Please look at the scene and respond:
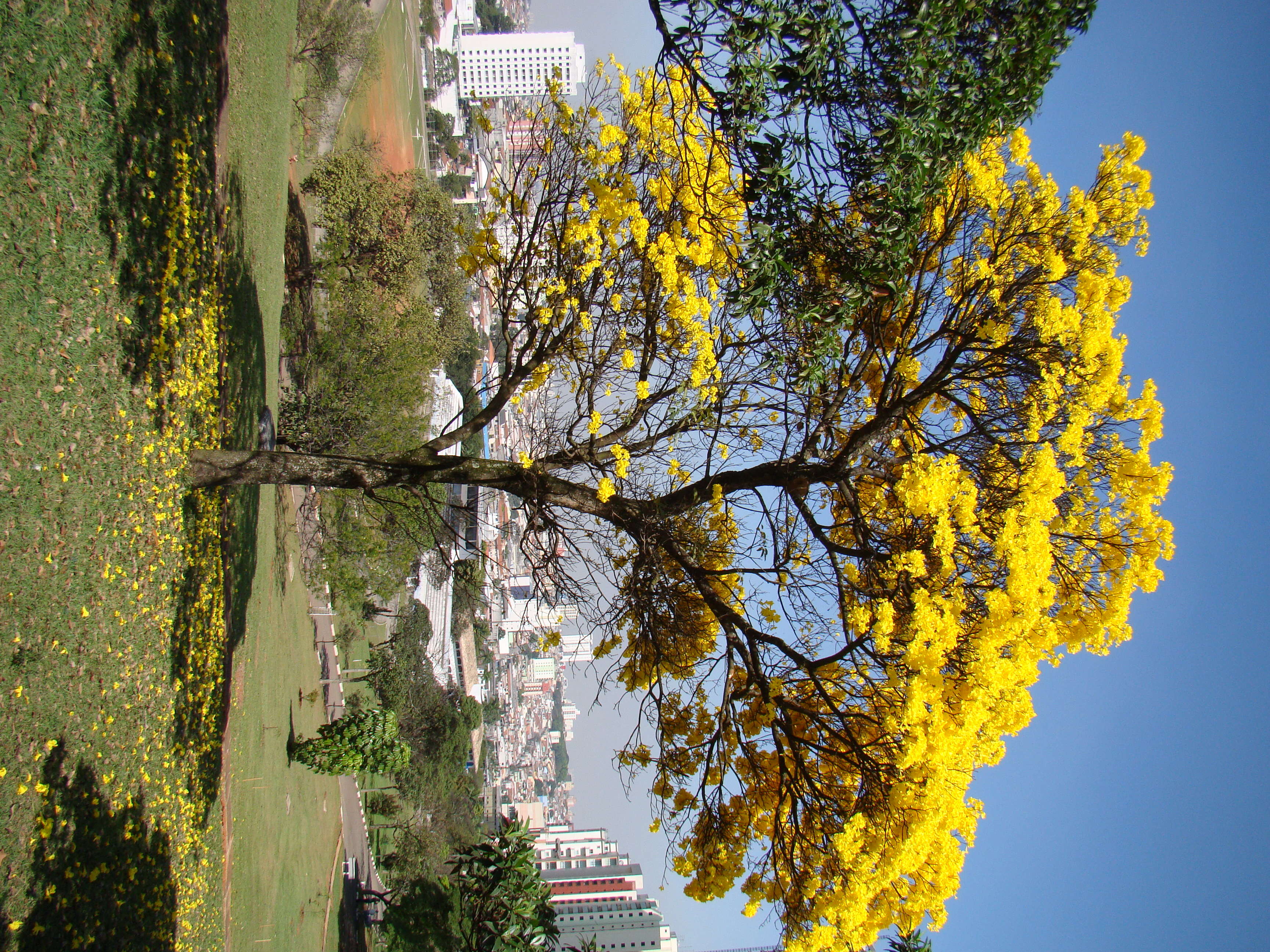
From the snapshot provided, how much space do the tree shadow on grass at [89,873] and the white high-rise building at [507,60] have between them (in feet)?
317

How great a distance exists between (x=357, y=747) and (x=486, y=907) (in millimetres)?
5640

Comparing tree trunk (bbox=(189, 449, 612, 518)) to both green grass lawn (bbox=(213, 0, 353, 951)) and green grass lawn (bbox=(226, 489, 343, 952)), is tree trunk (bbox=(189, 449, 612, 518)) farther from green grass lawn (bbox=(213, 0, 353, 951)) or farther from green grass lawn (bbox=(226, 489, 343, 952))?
green grass lawn (bbox=(226, 489, 343, 952))

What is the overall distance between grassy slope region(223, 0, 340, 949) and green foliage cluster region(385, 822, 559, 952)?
2642 millimetres

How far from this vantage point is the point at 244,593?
11289mm

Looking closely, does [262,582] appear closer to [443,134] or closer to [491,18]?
[443,134]

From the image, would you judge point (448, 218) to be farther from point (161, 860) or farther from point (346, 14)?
point (161, 860)

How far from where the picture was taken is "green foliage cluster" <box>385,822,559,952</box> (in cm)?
1441

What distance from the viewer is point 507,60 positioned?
89.8 m

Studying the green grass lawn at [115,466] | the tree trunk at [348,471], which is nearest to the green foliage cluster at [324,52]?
the green grass lawn at [115,466]

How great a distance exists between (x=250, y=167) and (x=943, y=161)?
471 inches

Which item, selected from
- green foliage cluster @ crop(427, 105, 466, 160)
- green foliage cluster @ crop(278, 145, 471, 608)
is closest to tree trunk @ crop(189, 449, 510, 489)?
green foliage cluster @ crop(278, 145, 471, 608)

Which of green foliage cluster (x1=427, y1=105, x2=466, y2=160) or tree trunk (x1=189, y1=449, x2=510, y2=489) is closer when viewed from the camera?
tree trunk (x1=189, y1=449, x2=510, y2=489)

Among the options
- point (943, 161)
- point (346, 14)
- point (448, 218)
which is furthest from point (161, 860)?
point (346, 14)

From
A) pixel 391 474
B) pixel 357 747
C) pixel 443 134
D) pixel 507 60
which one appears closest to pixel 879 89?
pixel 391 474
